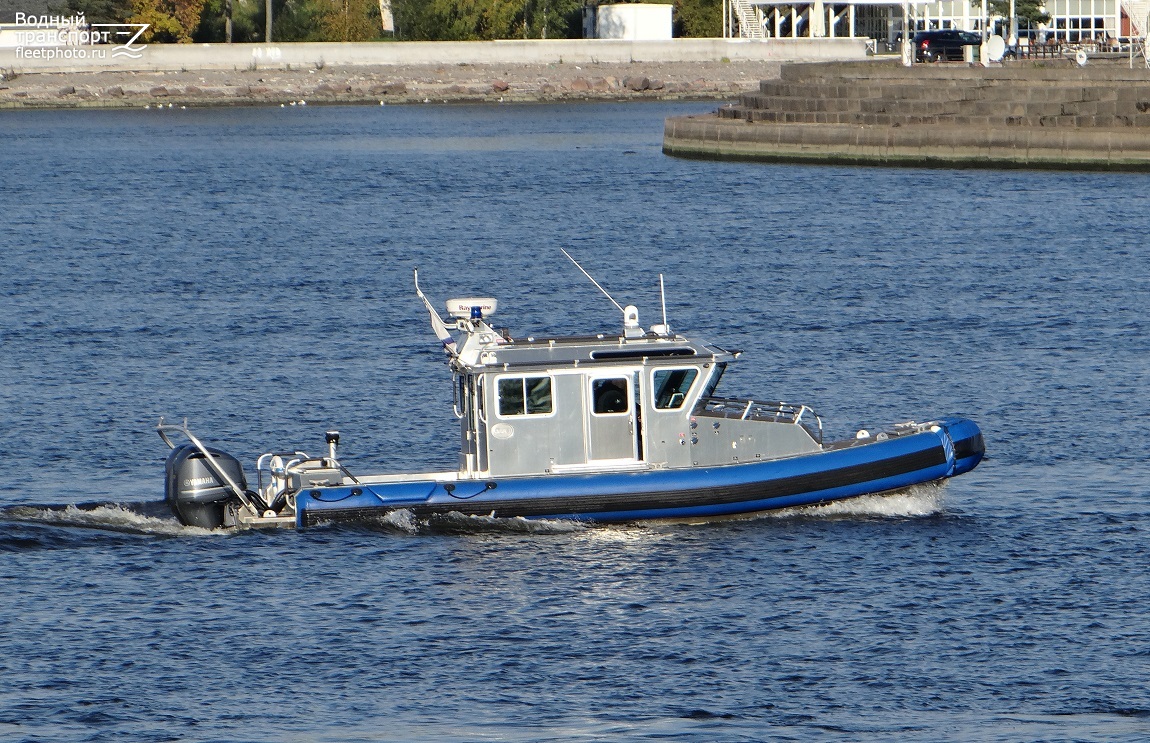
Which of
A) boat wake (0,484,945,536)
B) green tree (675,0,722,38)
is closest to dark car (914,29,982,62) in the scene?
green tree (675,0,722,38)

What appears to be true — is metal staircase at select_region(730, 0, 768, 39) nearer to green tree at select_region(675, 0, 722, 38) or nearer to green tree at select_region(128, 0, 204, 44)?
green tree at select_region(675, 0, 722, 38)

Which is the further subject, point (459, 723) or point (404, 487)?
point (404, 487)

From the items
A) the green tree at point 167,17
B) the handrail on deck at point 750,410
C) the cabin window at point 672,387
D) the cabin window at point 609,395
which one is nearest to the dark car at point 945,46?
the green tree at point 167,17

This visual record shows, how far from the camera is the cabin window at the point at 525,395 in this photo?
2053cm

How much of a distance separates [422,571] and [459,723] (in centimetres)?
409

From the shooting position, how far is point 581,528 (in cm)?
2112

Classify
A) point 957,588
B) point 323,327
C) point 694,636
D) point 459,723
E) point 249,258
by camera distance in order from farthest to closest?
point 249,258 → point 323,327 → point 957,588 → point 694,636 → point 459,723

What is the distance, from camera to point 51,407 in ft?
94.5

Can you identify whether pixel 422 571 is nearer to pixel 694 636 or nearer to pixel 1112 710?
pixel 694 636

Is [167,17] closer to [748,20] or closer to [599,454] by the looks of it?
[748,20]

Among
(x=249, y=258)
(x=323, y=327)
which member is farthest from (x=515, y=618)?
(x=249, y=258)

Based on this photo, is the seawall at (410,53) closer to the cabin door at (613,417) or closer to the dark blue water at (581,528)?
the dark blue water at (581,528)

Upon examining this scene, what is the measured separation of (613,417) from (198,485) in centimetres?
489

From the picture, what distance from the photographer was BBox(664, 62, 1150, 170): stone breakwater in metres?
64.1
